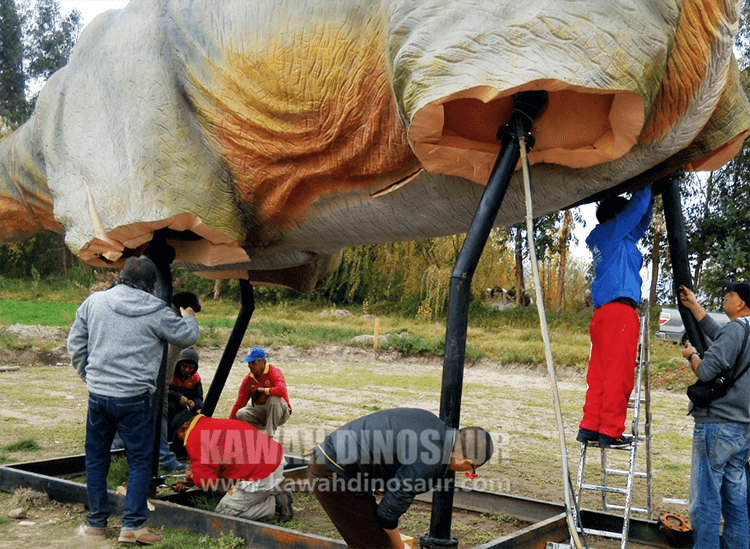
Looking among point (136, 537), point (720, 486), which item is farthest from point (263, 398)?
point (720, 486)

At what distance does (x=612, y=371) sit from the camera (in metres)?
3.57

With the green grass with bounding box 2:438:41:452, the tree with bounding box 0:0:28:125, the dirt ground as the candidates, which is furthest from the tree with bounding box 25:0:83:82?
the green grass with bounding box 2:438:41:452

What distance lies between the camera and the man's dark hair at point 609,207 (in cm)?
377

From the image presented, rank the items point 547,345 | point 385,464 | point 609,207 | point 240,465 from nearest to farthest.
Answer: point 547,345
point 385,464
point 609,207
point 240,465

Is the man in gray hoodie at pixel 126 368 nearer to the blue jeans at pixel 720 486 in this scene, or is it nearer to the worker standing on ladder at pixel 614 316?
the worker standing on ladder at pixel 614 316

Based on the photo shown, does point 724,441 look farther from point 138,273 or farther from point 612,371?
point 138,273

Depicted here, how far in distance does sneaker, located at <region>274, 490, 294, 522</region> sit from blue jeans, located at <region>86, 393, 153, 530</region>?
915mm

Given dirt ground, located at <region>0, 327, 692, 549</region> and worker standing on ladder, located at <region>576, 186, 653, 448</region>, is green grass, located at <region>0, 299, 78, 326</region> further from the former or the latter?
worker standing on ladder, located at <region>576, 186, 653, 448</region>

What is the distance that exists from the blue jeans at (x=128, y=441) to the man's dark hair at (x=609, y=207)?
8.85 feet

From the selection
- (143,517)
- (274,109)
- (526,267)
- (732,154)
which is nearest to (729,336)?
(732,154)

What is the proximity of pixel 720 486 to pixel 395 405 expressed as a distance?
21.6ft

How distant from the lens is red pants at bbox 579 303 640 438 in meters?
3.56

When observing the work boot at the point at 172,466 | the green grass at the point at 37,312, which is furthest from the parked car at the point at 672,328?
the work boot at the point at 172,466

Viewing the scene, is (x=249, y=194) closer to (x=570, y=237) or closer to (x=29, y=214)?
(x=29, y=214)
